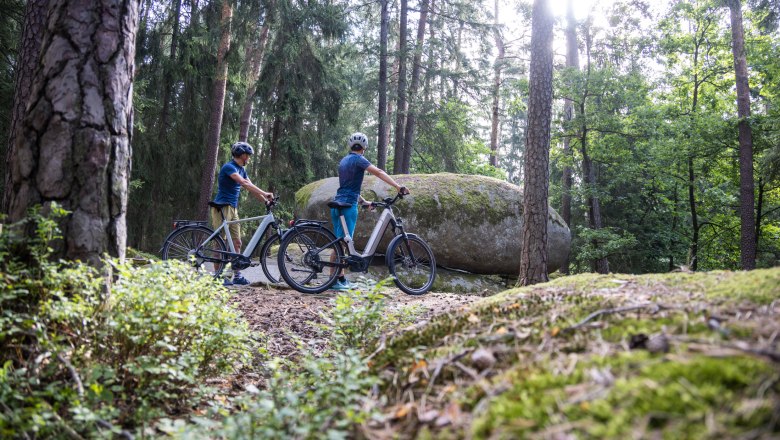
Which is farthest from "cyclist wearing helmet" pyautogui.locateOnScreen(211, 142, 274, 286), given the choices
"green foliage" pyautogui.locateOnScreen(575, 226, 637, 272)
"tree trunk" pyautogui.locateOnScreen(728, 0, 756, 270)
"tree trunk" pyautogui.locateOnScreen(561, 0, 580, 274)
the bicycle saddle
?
"tree trunk" pyautogui.locateOnScreen(561, 0, 580, 274)

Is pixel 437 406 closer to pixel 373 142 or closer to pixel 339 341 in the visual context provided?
pixel 339 341

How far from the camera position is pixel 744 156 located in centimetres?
1085

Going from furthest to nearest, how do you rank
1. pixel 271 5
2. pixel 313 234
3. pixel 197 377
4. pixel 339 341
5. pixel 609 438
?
1. pixel 271 5
2. pixel 313 234
3. pixel 339 341
4. pixel 197 377
5. pixel 609 438

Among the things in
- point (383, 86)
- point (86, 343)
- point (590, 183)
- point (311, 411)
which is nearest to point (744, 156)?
point (590, 183)

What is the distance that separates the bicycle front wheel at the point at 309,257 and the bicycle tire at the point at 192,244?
3.35 feet

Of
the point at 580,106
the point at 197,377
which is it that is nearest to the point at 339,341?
the point at 197,377

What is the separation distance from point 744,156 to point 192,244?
1157 cm

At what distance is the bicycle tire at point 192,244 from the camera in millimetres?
6965

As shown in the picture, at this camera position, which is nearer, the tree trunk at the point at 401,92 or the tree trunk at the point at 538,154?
the tree trunk at the point at 538,154

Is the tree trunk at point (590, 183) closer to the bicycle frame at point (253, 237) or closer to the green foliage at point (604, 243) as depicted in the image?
the green foliage at point (604, 243)

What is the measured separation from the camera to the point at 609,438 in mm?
1050

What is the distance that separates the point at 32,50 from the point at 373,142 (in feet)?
70.9

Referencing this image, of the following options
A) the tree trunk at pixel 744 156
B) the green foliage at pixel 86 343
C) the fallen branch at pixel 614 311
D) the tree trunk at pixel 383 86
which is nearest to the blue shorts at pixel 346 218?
the green foliage at pixel 86 343

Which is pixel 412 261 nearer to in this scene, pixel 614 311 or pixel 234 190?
pixel 234 190
